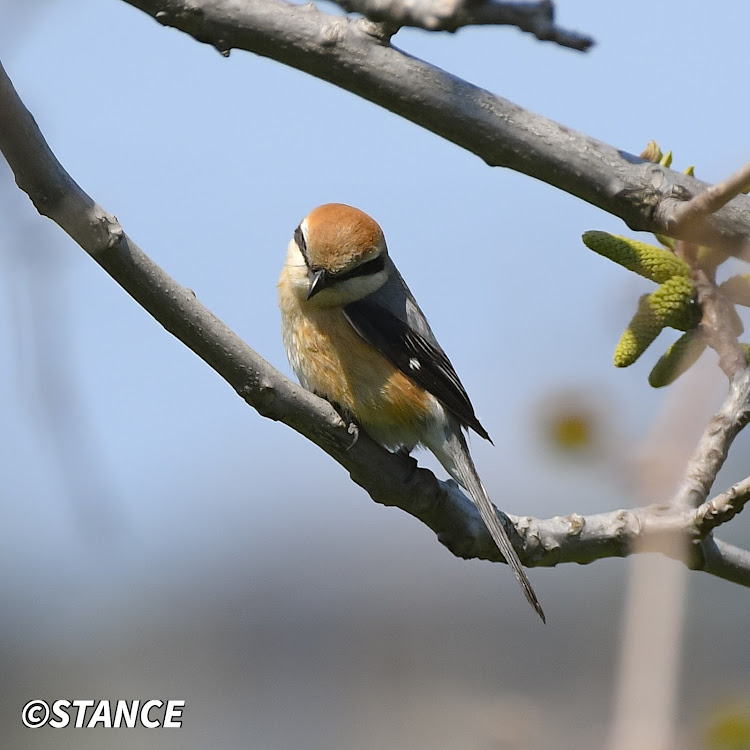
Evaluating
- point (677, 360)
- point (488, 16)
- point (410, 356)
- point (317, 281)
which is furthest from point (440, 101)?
point (410, 356)

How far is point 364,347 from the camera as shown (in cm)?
340

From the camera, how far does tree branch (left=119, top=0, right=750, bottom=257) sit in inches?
71.9

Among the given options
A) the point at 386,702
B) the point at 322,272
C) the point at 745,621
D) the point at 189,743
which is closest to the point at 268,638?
the point at 189,743

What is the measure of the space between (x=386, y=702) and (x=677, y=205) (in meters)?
4.10

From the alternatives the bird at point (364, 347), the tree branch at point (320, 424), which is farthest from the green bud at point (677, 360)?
the bird at point (364, 347)

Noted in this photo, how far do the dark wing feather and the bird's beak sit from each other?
139 millimetres

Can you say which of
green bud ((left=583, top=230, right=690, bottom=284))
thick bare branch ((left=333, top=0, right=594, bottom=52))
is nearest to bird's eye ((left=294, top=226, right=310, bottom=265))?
green bud ((left=583, top=230, right=690, bottom=284))

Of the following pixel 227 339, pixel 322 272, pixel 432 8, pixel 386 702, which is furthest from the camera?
pixel 386 702

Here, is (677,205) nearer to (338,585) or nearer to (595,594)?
(595,594)

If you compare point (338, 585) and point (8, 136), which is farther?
point (338, 585)

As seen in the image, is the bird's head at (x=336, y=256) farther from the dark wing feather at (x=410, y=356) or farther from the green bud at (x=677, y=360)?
the green bud at (x=677, y=360)

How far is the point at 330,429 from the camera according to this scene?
7.82 feet

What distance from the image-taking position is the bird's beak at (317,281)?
3.33 m

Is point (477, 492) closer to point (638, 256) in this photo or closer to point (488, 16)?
point (638, 256)
